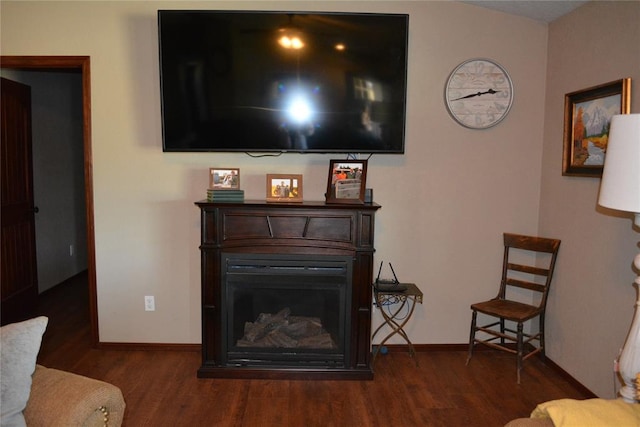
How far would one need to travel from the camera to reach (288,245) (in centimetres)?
307

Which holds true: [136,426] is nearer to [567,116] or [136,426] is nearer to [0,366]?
[0,366]

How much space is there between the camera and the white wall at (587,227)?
260 cm

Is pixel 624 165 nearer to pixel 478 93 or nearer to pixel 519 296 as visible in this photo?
pixel 478 93

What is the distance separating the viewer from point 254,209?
3.03m

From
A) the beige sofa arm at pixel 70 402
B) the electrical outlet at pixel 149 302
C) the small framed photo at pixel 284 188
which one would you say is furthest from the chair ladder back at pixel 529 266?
the beige sofa arm at pixel 70 402

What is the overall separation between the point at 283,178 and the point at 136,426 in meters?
1.70

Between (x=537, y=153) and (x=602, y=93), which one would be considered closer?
(x=602, y=93)

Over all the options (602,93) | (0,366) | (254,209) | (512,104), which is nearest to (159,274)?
(254,209)

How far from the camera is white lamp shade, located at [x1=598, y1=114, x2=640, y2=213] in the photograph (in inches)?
72.9

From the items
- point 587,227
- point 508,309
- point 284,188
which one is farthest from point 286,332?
point 587,227

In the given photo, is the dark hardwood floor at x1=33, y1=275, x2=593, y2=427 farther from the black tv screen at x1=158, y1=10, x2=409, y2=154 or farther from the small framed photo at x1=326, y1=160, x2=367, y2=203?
the black tv screen at x1=158, y1=10, x2=409, y2=154

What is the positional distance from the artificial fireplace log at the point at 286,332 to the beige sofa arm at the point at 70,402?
155 cm

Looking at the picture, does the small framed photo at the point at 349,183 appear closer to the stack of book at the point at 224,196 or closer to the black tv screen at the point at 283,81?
the black tv screen at the point at 283,81

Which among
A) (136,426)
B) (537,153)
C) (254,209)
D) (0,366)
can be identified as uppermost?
(537,153)
